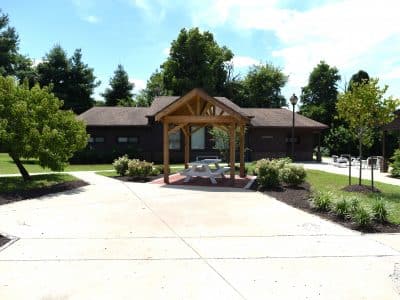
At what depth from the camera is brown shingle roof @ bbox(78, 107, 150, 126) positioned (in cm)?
3094

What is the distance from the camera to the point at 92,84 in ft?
162

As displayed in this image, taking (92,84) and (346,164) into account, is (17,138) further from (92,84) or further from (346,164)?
(92,84)

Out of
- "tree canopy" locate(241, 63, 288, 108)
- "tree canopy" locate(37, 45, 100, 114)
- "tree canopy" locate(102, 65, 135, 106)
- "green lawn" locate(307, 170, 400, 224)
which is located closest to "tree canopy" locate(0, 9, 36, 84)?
"tree canopy" locate(37, 45, 100, 114)

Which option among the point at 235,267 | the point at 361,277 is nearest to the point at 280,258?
the point at 235,267

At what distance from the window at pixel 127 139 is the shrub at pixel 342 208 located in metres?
23.4

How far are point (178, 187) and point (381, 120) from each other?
24.7ft

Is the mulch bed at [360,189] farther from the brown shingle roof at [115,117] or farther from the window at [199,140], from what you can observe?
the brown shingle roof at [115,117]

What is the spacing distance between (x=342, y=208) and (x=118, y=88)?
49036mm

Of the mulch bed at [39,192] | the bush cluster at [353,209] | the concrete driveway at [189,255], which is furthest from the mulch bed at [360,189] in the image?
the mulch bed at [39,192]

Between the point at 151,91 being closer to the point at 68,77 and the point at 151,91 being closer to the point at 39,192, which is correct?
the point at 68,77

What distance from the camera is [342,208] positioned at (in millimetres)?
9602

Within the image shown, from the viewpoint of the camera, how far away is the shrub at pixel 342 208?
9.46 m

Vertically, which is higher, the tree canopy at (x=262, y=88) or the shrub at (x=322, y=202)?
the tree canopy at (x=262, y=88)

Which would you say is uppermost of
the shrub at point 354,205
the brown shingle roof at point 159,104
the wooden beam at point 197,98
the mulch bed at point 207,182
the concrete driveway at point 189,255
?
the brown shingle roof at point 159,104
